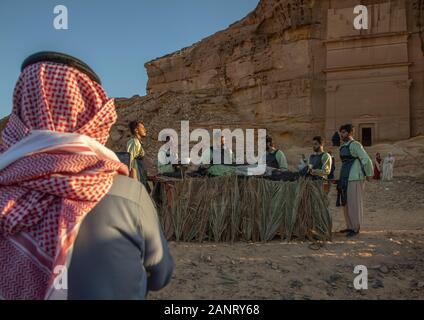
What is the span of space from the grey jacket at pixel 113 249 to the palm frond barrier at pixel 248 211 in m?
4.37

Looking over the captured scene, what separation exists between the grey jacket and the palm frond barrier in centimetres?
437

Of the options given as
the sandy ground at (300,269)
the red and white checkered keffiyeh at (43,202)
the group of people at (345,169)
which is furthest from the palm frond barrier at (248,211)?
the red and white checkered keffiyeh at (43,202)

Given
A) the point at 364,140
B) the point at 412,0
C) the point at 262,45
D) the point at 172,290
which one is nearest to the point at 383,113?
the point at 364,140

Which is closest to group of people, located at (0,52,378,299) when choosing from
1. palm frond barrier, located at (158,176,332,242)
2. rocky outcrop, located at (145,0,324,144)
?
palm frond barrier, located at (158,176,332,242)

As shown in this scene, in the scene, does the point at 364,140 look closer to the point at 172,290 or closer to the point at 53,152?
the point at 172,290

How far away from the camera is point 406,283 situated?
4289mm

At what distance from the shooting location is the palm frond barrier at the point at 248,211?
5801 millimetres

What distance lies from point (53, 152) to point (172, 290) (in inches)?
119

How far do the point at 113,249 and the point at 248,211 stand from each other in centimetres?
457

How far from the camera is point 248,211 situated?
582cm

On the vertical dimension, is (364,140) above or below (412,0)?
below

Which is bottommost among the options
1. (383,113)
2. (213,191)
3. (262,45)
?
(213,191)

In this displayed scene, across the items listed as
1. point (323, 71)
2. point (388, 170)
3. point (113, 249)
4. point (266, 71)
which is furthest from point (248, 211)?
point (266, 71)

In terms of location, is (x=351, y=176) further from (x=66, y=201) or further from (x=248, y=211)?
(x=66, y=201)
